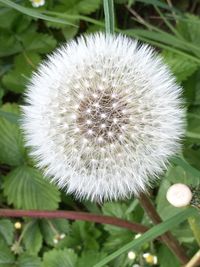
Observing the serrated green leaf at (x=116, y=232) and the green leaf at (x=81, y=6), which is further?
the green leaf at (x=81, y=6)

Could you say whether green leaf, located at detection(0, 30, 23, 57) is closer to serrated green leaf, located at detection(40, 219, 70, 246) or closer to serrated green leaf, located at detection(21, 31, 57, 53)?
serrated green leaf, located at detection(21, 31, 57, 53)

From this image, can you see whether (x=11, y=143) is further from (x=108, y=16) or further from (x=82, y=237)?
(x=108, y=16)

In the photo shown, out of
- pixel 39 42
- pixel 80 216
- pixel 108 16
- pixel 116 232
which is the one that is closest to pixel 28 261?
pixel 116 232

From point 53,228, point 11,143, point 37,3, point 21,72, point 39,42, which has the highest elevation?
point 37,3

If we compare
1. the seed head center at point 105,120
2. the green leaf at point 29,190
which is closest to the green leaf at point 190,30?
the green leaf at point 29,190

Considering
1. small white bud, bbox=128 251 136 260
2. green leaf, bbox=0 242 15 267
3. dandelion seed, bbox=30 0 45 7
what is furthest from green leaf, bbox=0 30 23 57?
small white bud, bbox=128 251 136 260

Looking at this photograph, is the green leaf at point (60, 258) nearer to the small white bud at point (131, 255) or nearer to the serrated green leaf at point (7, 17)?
the small white bud at point (131, 255)

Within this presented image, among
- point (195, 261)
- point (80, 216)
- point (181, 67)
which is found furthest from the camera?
point (181, 67)
